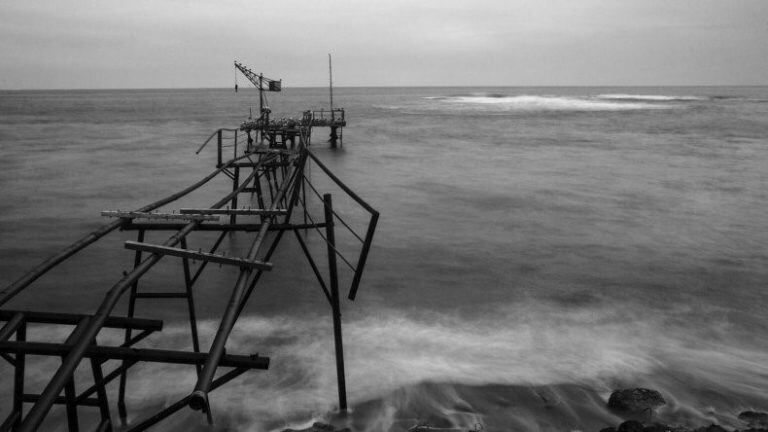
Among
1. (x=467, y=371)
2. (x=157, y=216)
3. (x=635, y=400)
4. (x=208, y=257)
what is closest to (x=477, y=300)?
(x=467, y=371)

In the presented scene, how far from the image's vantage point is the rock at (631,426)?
26.5 feet

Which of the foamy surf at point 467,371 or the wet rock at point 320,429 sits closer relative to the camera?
the wet rock at point 320,429

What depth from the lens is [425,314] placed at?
13.7 metres

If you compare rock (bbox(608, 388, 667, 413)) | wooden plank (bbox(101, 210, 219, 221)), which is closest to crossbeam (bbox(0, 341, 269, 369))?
wooden plank (bbox(101, 210, 219, 221))

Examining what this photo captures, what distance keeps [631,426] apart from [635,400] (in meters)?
1.35

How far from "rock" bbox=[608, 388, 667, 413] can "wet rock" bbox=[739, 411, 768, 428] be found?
1.22 meters

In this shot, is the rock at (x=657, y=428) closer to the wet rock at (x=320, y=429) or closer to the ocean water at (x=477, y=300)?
the ocean water at (x=477, y=300)

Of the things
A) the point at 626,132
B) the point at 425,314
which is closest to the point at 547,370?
the point at 425,314

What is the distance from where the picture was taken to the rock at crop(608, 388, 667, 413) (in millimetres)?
9250

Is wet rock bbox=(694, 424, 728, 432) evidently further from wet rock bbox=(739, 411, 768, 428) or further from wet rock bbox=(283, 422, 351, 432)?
wet rock bbox=(283, 422, 351, 432)

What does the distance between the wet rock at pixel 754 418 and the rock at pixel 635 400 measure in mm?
1223

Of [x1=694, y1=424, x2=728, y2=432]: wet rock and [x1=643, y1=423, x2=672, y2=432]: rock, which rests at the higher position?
[x1=643, y1=423, x2=672, y2=432]: rock

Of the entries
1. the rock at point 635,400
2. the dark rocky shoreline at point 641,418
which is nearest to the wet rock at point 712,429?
the dark rocky shoreline at point 641,418

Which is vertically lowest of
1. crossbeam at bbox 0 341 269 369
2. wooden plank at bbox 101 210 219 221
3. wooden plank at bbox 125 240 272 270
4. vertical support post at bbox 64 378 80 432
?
vertical support post at bbox 64 378 80 432
